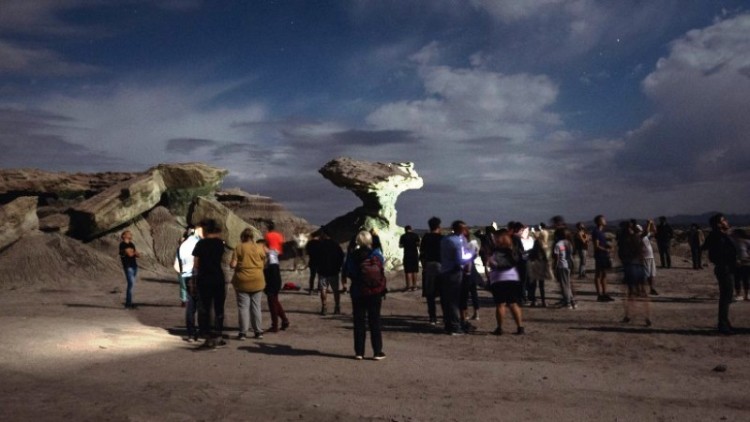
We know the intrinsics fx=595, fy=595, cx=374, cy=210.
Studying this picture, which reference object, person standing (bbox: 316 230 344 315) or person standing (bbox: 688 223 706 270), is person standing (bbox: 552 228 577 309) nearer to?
person standing (bbox: 316 230 344 315)

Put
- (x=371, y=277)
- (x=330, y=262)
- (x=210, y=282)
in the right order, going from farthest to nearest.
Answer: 1. (x=330, y=262)
2. (x=210, y=282)
3. (x=371, y=277)

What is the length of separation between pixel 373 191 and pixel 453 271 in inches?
561

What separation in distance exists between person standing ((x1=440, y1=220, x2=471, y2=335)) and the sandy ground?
1.27ft

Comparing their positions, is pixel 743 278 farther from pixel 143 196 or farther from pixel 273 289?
pixel 143 196

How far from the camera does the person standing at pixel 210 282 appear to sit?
28.1ft

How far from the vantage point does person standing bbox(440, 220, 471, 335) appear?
9.92m

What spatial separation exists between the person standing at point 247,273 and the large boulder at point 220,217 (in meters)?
15.0

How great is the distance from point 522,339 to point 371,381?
369 cm

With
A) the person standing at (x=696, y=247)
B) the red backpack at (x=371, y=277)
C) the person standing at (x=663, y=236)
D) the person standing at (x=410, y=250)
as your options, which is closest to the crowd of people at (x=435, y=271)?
the red backpack at (x=371, y=277)

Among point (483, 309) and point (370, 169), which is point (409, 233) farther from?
point (370, 169)

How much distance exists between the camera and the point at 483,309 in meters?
13.5

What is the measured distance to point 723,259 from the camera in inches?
376

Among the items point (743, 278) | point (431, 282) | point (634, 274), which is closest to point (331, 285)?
point (431, 282)

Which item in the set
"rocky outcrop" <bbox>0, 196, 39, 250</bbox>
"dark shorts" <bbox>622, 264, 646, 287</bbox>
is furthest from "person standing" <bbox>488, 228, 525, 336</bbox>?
"rocky outcrop" <bbox>0, 196, 39, 250</bbox>
